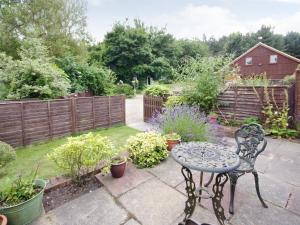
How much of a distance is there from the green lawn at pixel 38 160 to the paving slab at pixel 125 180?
892 mm

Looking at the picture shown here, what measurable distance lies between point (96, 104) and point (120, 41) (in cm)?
1736

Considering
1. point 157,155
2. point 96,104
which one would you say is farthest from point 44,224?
point 96,104

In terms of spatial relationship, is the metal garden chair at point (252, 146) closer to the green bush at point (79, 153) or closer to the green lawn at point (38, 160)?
the green bush at point (79, 153)

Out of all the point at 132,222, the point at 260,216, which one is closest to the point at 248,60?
the point at 260,216

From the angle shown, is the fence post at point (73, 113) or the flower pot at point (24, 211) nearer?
the flower pot at point (24, 211)

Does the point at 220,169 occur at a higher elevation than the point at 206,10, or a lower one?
lower

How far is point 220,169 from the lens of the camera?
64.9 inches

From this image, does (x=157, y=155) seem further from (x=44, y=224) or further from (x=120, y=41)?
(x=120, y=41)

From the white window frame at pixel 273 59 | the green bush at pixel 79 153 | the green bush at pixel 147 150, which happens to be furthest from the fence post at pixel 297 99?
the white window frame at pixel 273 59

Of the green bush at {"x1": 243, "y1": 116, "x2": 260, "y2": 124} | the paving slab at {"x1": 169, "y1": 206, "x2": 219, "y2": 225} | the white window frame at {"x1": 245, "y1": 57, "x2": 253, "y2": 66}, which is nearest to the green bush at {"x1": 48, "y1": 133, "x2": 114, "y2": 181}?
the paving slab at {"x1": 169, "y1": 206, "x2": 219, "y2": 225}

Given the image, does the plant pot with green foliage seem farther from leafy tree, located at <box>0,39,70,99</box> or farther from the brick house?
the brick house

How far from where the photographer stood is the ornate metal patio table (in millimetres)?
1704

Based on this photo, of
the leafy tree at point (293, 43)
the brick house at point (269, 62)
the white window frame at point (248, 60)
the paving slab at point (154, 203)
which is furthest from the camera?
the leafy tree at point (293, 43)

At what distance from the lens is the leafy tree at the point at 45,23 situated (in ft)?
37.3
